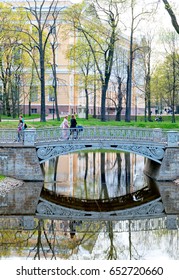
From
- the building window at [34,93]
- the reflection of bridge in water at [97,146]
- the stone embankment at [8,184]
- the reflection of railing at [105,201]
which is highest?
the building window at [34,93]

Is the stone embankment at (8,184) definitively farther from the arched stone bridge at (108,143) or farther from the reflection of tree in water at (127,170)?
the reflection of tree in water at (127,170)

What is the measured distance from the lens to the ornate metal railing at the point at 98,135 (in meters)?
29.8

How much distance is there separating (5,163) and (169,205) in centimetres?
976

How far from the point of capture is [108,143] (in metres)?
29.8

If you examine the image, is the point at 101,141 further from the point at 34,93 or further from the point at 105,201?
the point at 34,93

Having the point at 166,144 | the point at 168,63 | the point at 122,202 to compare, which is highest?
the point at 168,63

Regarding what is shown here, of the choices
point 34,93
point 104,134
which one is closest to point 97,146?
point 104,134

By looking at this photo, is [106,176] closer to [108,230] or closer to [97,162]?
[97,162]

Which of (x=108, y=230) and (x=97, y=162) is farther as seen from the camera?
(x=97, y=162)

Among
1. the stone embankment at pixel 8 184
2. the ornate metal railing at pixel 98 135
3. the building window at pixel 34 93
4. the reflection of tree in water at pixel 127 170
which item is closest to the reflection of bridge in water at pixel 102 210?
the stone embankment at pixel 8 184

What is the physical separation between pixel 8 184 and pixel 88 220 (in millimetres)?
7478

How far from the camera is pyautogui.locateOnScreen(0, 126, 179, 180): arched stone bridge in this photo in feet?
96.6

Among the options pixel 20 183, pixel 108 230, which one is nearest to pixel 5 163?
pixel 20 183

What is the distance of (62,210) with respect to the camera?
23.6 m
